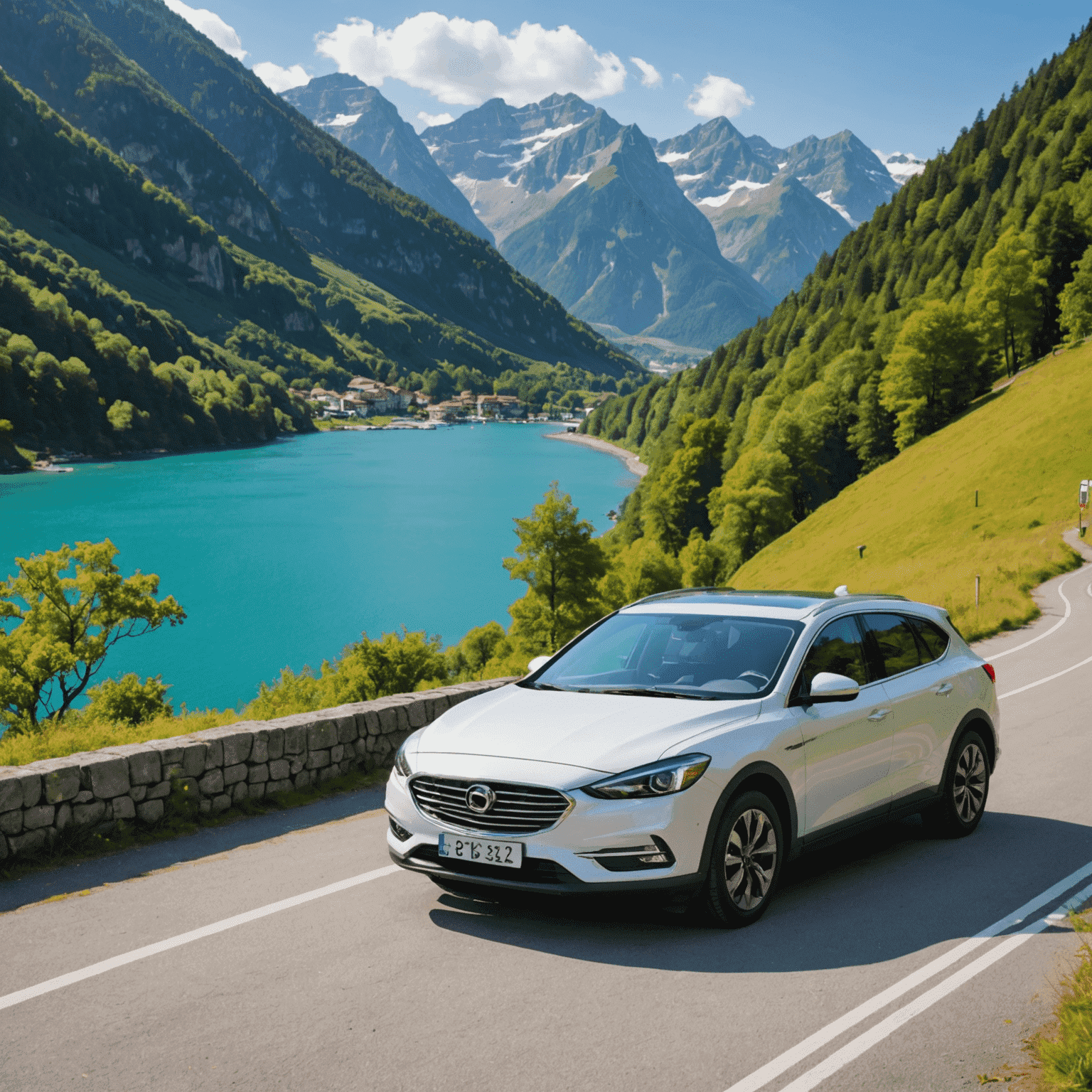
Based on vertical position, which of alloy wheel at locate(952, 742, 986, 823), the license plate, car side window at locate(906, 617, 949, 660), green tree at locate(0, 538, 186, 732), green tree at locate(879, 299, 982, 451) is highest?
green tree at locate(879, 299, 982, 451)

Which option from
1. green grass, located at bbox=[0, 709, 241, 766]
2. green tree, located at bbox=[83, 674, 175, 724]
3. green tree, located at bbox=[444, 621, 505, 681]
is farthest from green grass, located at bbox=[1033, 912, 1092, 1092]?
green tree, located at bbox=[444, 621, 505, 681]

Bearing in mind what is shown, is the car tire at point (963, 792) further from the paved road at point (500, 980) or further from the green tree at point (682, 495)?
the green tree at point (682, 495)

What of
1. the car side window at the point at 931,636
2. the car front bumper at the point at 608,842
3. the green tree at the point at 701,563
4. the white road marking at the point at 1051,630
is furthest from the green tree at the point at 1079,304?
the car front bumper at the point at 608,842

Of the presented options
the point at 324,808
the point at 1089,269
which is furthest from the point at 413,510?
the point at 324,808

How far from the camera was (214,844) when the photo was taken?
24.5ft

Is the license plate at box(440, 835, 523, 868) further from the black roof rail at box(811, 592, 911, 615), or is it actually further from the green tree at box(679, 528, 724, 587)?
the green tree at box(679, 528, 724, 587)

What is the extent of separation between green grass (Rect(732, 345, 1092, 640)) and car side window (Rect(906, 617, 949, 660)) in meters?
22.0

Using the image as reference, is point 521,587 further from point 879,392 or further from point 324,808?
point 324,808

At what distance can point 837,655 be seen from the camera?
22.1 ft

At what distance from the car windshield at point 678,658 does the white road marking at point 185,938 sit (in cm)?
171

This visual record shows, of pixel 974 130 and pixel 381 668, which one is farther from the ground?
pixel 974 130

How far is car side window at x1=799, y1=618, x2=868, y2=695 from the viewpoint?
6.44 m

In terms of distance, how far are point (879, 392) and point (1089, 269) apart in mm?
17134

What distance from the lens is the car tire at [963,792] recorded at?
25.1 ft
